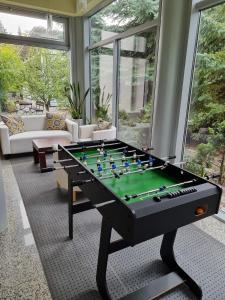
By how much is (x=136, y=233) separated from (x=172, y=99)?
→ 2.21 meters

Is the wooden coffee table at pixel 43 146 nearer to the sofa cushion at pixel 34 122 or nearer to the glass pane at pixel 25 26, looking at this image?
the sofa cushion at pixel 34 122

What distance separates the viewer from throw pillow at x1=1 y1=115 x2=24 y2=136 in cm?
413

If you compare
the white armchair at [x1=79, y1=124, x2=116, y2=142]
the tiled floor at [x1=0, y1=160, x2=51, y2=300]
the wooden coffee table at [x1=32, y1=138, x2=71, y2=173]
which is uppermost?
the white armchair at [x1=79, y1=124, x2=116, y2=142]

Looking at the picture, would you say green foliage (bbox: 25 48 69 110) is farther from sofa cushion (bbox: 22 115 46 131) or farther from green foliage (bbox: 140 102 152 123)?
green foliage (bbox: 140 102 152 123)

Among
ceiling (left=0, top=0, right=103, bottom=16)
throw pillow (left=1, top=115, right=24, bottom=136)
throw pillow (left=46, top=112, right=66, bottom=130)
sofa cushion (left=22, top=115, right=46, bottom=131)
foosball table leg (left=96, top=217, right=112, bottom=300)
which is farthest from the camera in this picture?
throw pillow (left=46, top=112, right=66, bottom=130)

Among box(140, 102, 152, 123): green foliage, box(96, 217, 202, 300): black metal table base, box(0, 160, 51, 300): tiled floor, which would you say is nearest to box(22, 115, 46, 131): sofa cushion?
box(140, 102, 152, 123): green foliage

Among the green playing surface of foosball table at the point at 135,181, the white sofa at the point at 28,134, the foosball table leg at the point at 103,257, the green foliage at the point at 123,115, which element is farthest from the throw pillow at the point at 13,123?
the foosball table leg at the point at 103,257

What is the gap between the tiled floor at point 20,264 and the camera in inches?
59.9

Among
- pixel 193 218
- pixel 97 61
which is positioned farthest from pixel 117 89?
pixel 193 218

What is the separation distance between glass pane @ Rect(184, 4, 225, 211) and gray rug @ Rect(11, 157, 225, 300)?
933 millimetres

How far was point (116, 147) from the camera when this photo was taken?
220cm

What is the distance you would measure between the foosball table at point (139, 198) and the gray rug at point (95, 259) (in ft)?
0.38

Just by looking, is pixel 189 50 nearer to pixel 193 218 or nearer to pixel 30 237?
pixel 193 218

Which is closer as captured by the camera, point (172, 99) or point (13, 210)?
point (13, 210)
